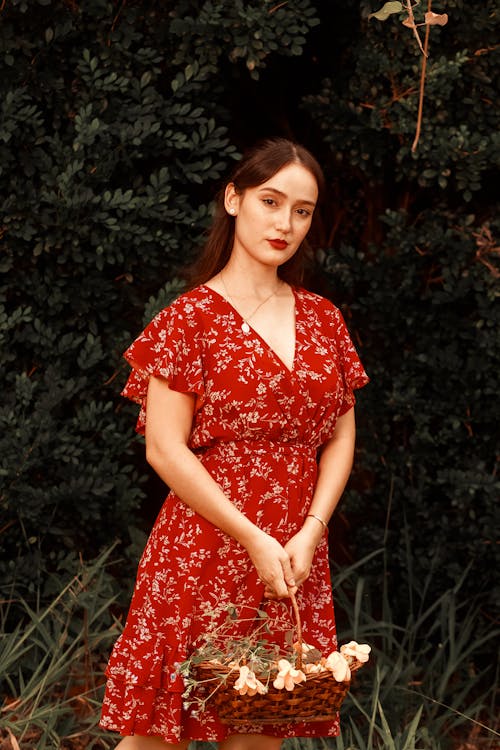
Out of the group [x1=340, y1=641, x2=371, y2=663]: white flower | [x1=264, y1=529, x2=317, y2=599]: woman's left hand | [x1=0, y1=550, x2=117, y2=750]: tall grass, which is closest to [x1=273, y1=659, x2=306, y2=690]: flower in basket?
[x1=340, y1=641, x2=371, y2=663]: white flower

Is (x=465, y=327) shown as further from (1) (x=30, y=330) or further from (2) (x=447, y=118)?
(1) (x=30, y=330)

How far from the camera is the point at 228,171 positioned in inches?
149

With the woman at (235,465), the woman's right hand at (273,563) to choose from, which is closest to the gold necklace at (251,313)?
the woman at (235,465)

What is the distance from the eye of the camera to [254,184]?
8.75 feet

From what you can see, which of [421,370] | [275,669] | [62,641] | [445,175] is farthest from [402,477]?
[275,669]

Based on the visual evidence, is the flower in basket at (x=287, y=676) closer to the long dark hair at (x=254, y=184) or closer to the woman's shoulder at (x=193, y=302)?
the woman's shoulder at (x=193, y=302)

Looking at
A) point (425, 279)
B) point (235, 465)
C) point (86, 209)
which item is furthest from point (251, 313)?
point (425, 279)

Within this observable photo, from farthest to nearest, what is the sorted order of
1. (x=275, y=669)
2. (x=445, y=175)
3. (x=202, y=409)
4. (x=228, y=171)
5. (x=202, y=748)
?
1. (x=228, y=171)
2. (x=445, y=175)
3. (x=202, y=748)
4. (x=202, y=409)
5. (x=275, y=669)

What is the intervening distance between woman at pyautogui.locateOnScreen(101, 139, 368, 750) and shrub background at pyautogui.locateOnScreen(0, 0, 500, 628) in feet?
2.74

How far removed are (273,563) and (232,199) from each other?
3.14 feet

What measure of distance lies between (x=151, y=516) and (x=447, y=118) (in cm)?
180

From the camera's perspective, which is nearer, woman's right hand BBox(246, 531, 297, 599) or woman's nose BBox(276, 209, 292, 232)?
woman's right hand BBox(246, 531, 297, 599)

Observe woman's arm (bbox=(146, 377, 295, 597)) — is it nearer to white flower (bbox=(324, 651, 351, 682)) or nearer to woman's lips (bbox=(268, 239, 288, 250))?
white flower (bbox=(324, 651, 351, 682))

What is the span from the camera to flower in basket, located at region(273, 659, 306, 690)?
2.17m
